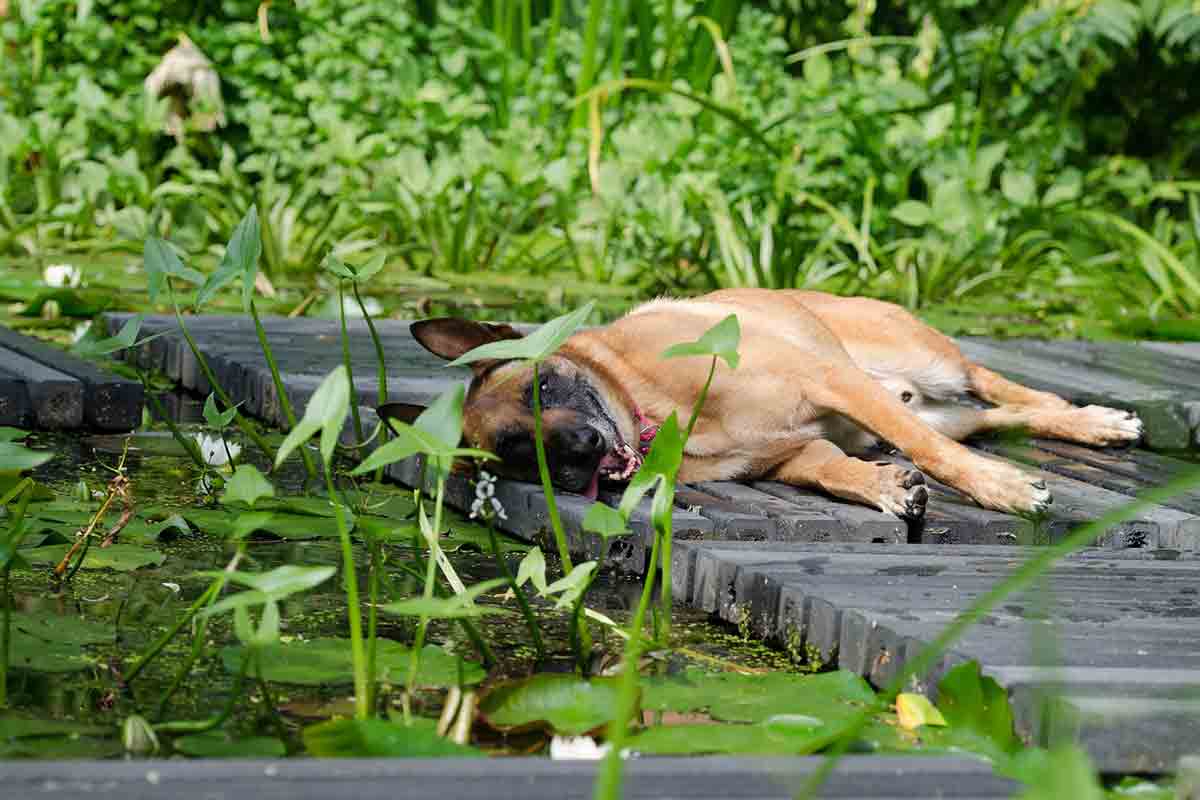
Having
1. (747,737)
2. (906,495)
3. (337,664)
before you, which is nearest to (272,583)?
(337,664)

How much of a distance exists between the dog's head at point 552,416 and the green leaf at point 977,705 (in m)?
1.46

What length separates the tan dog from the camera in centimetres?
373

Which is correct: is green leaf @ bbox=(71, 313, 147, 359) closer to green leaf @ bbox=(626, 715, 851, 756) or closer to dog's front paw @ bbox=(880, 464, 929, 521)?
green leaf @ bbox=(626, 715, 851, 756)

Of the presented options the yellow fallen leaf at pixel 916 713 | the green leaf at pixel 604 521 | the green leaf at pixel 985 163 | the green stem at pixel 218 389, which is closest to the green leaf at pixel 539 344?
the green leaf at pixel 604 521

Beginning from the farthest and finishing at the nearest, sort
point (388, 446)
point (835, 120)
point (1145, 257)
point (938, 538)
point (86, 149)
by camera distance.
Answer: point (86, 149)
point (835, 120)
point (1145, 257)
point (938, 538)
point (388, 446)

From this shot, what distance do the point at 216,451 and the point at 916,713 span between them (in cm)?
237

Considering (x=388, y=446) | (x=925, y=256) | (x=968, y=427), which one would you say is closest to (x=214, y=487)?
(x=388, y=446)

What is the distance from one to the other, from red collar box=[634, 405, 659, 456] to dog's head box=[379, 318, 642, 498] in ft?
0.05

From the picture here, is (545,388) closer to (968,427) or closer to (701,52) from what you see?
(968,427)

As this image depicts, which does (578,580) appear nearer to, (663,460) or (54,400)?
(663,460)

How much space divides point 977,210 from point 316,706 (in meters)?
6.13

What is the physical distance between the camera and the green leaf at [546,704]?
228 centimetres

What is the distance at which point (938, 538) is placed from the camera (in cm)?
357

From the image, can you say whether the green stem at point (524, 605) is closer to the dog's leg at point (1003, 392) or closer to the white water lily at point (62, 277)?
the dog's leg at point (1003, 392)
